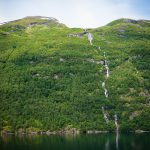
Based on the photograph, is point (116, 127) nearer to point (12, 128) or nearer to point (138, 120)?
Answer: point (138, 120)

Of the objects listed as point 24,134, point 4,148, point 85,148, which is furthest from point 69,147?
point 24,134

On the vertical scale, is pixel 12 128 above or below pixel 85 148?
below

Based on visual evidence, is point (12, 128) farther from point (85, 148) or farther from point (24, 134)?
point (85, 148)

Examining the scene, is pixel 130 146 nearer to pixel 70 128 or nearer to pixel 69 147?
pixel 69 147

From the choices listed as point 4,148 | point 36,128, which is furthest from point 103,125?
point 4,148

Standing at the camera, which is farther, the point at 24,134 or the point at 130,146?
the point at 24,134

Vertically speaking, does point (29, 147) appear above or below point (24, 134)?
above

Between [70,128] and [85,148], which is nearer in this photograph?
[85,148]

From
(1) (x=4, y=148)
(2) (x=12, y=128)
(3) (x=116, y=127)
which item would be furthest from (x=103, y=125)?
(1) (x=4, y=148)
